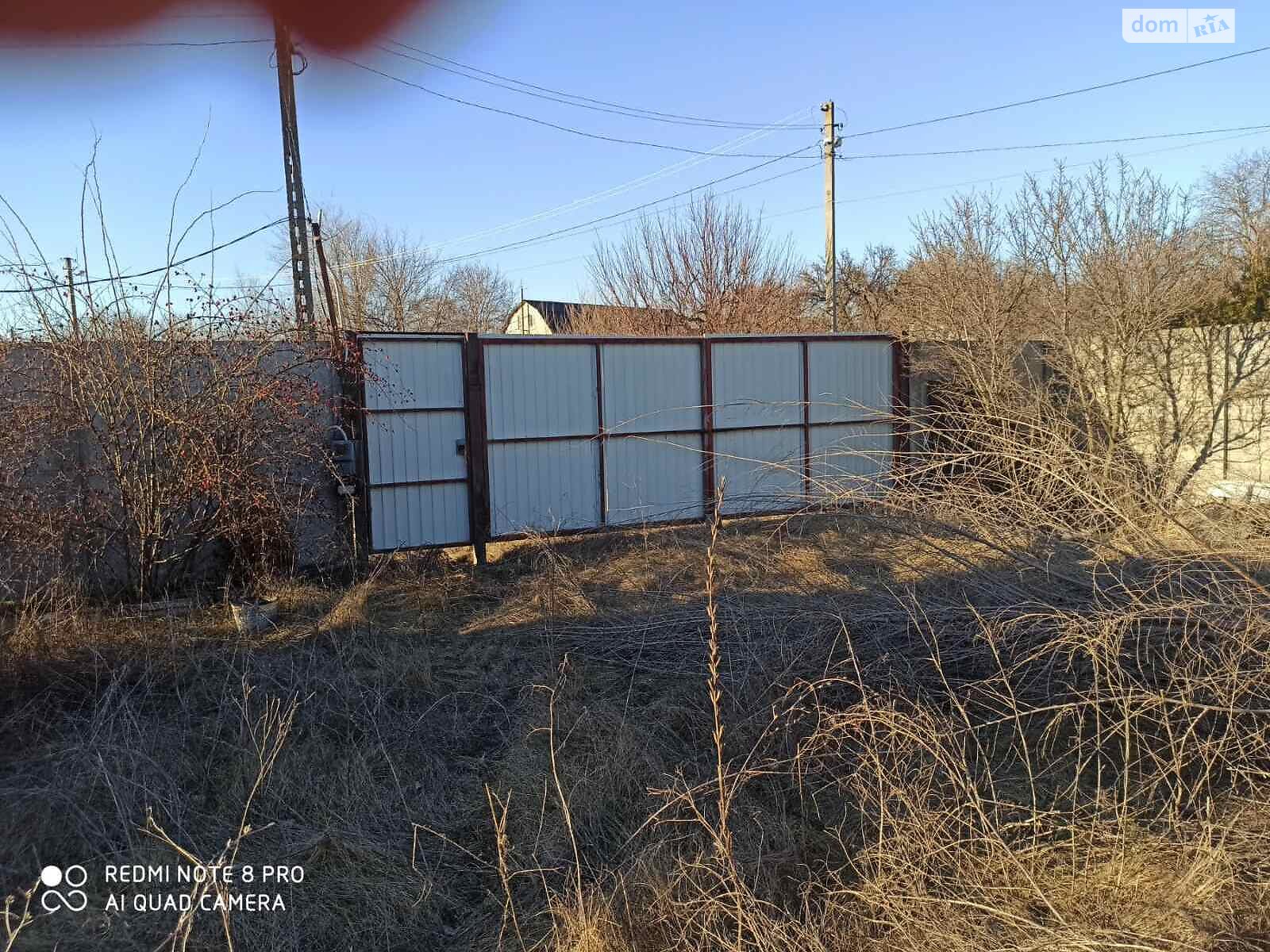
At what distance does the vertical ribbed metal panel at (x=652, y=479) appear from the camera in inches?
324

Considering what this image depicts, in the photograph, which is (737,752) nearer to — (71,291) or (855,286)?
(71,291)

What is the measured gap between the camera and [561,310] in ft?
102

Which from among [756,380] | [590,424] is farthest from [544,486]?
[756,380]

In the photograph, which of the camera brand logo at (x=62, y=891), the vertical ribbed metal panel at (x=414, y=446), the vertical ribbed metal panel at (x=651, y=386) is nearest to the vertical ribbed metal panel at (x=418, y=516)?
the vertical ribbed metal panel at (x=414, y=446)

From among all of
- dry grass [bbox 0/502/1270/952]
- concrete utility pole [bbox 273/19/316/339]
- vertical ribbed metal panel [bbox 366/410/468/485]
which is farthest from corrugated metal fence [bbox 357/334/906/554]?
dry grass [bbox 0/502/1270/952]

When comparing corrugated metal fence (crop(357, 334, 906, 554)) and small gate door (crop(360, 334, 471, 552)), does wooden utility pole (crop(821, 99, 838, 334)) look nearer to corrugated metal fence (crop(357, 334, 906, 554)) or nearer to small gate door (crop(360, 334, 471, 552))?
corrugated metal fence (crop(357, 334, 906, 554))

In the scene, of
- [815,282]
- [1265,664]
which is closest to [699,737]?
[1265,664]

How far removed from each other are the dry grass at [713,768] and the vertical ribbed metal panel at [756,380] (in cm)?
397

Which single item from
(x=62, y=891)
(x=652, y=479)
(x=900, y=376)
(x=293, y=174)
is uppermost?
(x=293, y=174)

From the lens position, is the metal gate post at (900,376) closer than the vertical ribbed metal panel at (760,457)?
No

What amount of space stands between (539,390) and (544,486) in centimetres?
92

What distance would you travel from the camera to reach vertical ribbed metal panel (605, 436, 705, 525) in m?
8.23

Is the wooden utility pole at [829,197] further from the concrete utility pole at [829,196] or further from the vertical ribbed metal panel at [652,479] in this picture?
the vertical ribbed metal panel at [652,479]

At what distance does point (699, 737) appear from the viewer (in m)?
3.63
